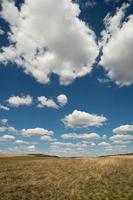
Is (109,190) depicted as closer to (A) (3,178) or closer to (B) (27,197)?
(B) (27,197)

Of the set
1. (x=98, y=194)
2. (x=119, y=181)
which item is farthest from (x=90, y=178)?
(x=98, y=194)

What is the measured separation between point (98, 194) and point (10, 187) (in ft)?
34.8

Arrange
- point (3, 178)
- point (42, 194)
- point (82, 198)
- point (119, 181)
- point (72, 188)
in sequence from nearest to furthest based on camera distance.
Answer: point (82, 198) < point (42, 194) < point (72, 188) < point (119, 181) < point (3, 178)

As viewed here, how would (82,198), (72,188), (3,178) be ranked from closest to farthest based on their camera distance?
(82,198) → (72,188) → (3,178)

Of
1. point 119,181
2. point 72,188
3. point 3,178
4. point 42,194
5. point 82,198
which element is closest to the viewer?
point 82,198

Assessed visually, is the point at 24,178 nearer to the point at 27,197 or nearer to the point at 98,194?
the point at 27,197

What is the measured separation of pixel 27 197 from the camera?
27.0 m

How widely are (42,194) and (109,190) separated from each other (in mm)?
7411

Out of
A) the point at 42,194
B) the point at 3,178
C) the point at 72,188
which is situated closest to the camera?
the point at 42,194

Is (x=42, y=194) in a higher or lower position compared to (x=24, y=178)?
lower

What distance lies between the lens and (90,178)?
37.4m

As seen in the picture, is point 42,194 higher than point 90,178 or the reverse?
the reverse

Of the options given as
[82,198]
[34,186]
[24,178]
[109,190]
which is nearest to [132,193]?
[109,190]

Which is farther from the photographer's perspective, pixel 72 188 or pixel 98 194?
pixel 72 188
